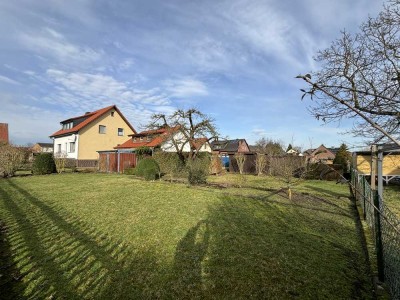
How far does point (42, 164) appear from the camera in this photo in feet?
68.7

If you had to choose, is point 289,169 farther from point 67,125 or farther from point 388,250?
point 67,125

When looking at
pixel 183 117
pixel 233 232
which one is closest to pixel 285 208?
pixel 233 232

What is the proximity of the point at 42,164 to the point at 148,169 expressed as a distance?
10699 millimetres

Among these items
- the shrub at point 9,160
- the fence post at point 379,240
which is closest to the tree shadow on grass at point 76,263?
the fence post at point 379,240

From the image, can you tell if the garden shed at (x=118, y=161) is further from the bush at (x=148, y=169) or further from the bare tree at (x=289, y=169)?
the bare tree at (x=289, y=169)

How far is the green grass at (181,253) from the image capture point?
11.3ft

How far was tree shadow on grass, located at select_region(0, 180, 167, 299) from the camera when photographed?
3.42 meters

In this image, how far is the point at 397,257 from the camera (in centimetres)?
271

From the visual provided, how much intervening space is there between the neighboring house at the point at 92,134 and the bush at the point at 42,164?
8205 millimetres

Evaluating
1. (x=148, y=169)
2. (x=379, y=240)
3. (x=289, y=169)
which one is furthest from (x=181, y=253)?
(x=148, y=169)

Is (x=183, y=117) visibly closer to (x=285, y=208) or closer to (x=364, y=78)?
(x=285, y=208)

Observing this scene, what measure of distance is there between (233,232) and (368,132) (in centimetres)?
372

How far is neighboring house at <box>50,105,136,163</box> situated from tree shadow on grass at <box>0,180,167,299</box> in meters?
25.7

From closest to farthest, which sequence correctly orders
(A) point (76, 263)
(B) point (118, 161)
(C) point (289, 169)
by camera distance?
1. (A) point (76, 263)
2. (C) point (289, 169)
3. (B) point (118, 161)
